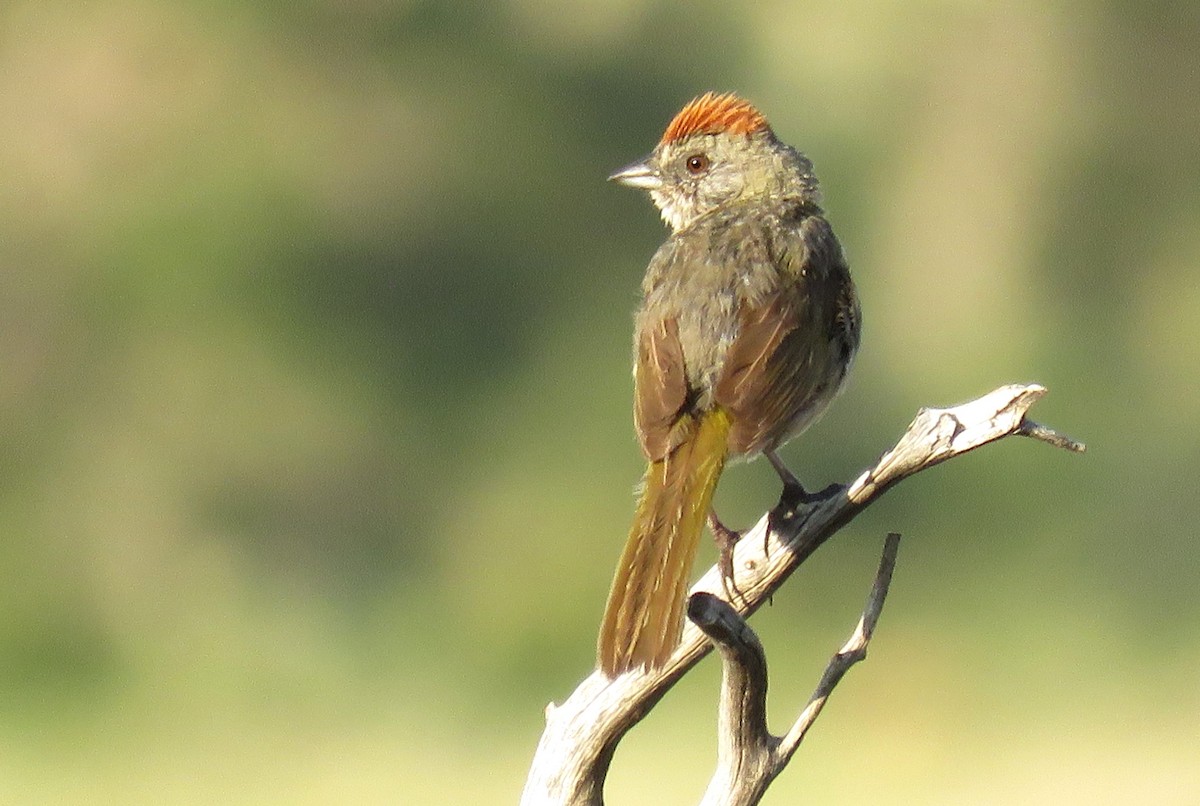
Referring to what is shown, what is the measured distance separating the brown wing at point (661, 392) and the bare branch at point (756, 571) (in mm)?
316

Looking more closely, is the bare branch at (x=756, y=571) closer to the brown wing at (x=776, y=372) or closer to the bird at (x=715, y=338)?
the bird at (x=715, y=338)

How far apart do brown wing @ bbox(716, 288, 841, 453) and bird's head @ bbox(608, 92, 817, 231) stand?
0.86 m

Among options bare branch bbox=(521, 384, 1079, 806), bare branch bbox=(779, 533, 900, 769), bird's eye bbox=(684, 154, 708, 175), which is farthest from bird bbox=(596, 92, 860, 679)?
bare branch bbox=(779, 533, 900, 769)

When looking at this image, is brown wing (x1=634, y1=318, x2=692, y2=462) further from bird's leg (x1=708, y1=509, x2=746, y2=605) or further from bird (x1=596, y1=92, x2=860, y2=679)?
bird's leg (x1=708, y1=509, x2=746, y2=605)

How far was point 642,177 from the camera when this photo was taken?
240 inches

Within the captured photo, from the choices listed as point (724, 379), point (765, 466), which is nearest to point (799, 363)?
point (724, 379)

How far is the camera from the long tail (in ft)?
13.5

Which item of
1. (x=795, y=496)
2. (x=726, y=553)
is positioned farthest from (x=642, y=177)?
(x=726, y=553)

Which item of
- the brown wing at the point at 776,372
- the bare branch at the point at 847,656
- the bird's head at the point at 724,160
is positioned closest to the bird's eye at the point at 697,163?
the bird's head at the point at 724,160

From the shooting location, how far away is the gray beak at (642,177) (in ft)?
19.9

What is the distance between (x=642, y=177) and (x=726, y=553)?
1799 mm

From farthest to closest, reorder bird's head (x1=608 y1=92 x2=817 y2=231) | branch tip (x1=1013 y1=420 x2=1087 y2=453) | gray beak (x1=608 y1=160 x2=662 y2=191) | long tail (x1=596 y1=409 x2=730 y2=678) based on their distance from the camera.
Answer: gray beak (x1=608 y1=160 x2=662 y2=191) → bird's head (x1=608 y1=92 x2=817 y2=231) → branch tip (x1=1013 y1=420 x2=1087 y2=453) → long tail (x1=596 y1=409 x2=730 y2=678)

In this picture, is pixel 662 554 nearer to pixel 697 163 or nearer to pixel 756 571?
pixel 756 571

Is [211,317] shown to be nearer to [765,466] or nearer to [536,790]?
[765,466]
